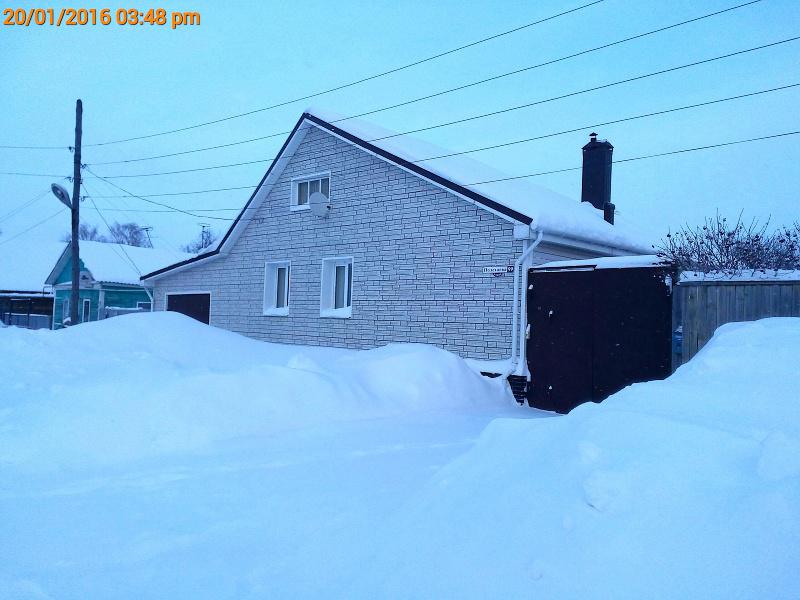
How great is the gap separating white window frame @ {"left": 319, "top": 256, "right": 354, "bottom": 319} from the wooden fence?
6.94m

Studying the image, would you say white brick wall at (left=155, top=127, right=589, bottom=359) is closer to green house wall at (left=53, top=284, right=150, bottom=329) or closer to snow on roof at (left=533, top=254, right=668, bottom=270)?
snow on roof at (left=533, top=254, right=668, bottom=270)

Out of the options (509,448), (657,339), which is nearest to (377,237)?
(657,339)

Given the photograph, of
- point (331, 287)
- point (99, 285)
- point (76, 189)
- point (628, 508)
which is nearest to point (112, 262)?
point (99, 285)

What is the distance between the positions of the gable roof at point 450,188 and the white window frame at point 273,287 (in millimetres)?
1579

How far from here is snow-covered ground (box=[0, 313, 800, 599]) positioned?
2.67 metres

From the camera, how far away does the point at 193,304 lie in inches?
647

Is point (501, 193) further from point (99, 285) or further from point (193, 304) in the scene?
point (99, 285)

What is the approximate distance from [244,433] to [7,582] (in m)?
3.29

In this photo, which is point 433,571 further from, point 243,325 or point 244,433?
point 243,325

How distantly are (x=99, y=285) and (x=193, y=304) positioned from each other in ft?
47.4

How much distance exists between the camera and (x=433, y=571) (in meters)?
3.10

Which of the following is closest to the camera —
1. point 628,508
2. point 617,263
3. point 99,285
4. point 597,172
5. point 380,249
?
point 628,508

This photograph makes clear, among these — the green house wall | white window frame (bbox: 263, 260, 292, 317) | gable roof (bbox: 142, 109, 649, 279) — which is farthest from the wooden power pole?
the green house wall

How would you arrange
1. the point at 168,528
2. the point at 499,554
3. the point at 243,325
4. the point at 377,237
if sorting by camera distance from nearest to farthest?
the point at 499,554 < the point at 168,528 < the point at 377,237 < the point at 243,325
